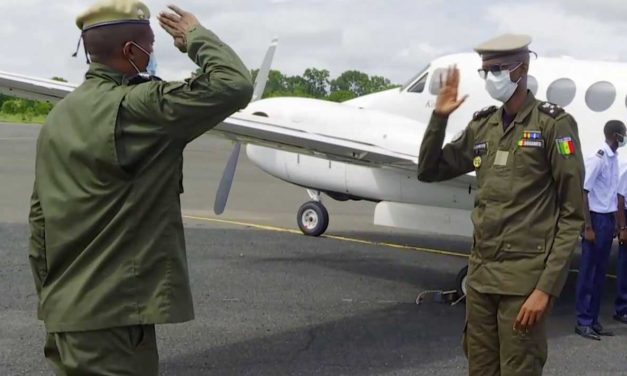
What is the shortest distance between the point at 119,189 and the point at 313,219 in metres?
9.23

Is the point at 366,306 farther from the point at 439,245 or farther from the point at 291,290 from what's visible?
the point at 439,245

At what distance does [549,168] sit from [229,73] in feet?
5.64

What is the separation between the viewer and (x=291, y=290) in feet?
26.8

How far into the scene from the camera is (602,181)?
22.3 feet

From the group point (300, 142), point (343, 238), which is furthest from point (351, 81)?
point (300, 142)

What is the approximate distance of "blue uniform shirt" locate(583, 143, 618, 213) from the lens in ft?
22.1

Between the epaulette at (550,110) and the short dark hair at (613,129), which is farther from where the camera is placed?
the short dark hair at (613,129)

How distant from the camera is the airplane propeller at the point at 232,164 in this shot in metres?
9.41

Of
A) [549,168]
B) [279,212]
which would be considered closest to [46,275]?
[549,168]

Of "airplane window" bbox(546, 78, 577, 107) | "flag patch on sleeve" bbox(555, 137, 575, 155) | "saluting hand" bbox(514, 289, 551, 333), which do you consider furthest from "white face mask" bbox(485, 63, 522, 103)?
"airplane window" bbox(546, 78, 577, 107)

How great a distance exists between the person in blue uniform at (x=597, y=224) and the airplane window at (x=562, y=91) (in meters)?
1.82

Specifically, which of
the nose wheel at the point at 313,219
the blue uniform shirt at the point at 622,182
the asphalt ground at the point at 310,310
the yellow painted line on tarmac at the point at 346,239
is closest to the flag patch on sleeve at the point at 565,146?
the asphalt ground at the point at 310,310

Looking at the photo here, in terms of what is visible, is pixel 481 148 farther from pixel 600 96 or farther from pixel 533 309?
pixel 600 96

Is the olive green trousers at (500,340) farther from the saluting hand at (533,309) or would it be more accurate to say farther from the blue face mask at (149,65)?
the blue face mask at (149,65)
